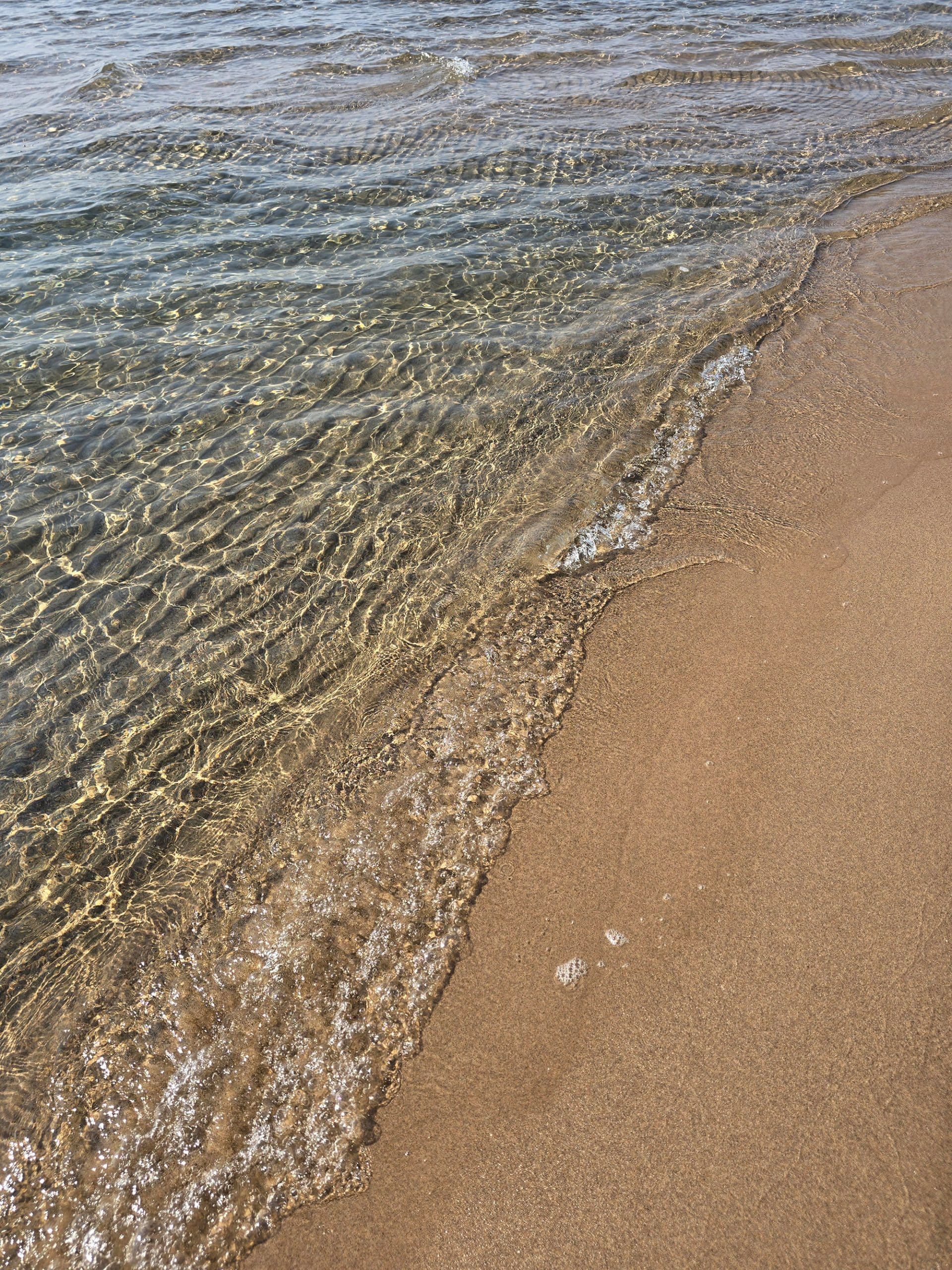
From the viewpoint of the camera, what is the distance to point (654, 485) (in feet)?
19.3

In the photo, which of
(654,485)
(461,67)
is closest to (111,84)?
(461,67)

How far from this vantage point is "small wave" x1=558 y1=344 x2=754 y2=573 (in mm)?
5422

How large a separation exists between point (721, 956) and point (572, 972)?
619mm

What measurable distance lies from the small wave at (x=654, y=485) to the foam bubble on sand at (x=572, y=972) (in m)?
2.59

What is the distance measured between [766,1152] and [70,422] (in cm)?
659

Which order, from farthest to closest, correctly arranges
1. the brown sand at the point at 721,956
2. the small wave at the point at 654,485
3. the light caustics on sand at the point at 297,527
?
the small wave at the point at 654,485 < the light caustics on sand at the point at 297,527 < the brown sand at the point at 721,956

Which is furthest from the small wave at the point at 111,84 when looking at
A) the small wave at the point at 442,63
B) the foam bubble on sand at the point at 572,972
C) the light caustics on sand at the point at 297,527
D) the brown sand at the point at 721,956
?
the foam bubble on sand at the point at 572,972

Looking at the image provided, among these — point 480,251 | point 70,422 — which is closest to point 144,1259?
point 70,422

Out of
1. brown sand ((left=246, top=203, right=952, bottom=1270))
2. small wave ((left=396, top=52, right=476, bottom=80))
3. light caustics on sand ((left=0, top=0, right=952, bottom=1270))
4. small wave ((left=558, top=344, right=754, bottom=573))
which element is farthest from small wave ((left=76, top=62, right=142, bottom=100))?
brown sand ((left=246, top=203, right=952, bottom=1270))

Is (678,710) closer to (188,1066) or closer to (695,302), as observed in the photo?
(188,1066)

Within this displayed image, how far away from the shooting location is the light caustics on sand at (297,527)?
10.5 feet

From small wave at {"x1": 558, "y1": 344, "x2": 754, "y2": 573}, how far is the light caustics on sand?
3cm

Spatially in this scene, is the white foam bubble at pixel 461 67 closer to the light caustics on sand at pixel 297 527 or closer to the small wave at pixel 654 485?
the light caustics on sand at pixel 297 527

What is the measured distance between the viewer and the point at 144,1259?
9.03ft
